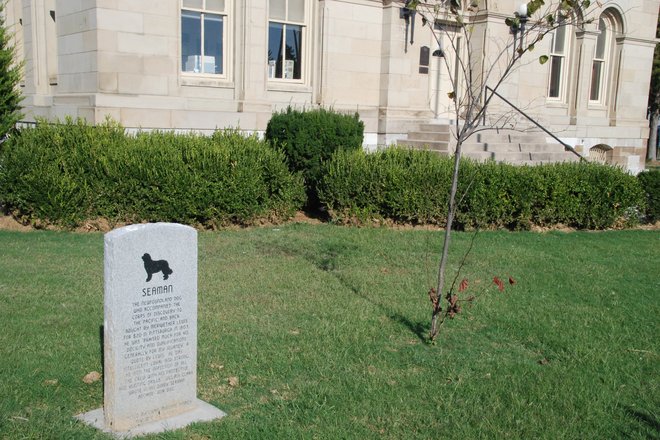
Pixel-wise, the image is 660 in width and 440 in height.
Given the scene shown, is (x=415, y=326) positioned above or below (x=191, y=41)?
below

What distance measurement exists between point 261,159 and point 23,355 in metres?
6.92

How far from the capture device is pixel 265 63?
48.5 feet

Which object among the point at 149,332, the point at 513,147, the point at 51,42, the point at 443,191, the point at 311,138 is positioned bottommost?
the point at 149,332

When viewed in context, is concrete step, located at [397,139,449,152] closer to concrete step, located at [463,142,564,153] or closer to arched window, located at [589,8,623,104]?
concrete step, located at [463,142,564,153]

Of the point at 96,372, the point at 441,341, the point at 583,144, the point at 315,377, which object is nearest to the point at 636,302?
the point at 441,341

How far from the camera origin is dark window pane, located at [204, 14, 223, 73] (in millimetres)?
14367

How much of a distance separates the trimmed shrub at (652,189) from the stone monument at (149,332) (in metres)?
11.8

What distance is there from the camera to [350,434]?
14.8 ft

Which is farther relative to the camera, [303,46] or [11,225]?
[303,46]

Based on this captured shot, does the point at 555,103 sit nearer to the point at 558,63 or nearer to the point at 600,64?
the point at 558,63

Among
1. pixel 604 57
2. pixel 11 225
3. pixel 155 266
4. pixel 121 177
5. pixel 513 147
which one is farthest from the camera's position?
pixel 604 57

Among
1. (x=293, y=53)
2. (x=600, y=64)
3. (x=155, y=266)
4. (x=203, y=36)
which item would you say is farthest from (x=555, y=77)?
(x=155, y=266)

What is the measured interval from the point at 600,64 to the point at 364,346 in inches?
734

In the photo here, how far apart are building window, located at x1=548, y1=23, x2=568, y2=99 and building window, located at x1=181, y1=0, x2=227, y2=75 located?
34.5ft
